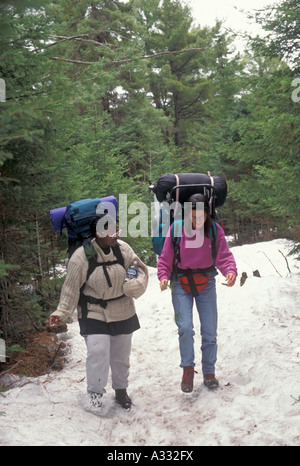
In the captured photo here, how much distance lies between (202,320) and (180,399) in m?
0.93

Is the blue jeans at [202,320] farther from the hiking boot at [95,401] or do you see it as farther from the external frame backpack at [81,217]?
the external frame backpack at [81,217]

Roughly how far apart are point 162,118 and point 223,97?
4.94m

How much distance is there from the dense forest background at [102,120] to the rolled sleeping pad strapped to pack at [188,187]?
61.1 inches

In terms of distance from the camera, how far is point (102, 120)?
13.3 metres

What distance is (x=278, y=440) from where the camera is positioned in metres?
3.28

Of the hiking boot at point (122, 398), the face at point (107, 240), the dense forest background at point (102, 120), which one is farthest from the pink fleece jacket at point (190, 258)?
the dense forest background at point (102, 120)

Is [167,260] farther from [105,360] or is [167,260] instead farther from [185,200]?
[105,360]

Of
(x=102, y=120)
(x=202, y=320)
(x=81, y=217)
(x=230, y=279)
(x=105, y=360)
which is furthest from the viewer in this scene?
(x=102, y=120)

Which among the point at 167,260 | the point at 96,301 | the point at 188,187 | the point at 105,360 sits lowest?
the point at 105,360

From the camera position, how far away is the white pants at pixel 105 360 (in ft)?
13.2

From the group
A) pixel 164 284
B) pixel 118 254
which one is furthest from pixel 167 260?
pixel 118 254

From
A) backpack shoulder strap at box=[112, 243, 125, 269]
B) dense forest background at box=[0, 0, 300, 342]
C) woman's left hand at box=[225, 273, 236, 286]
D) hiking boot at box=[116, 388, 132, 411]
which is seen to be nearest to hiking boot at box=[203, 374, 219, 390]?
hiking boot at box=[116, 388, 132, 411]

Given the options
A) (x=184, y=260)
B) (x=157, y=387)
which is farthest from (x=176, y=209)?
(x=157, y=387)
